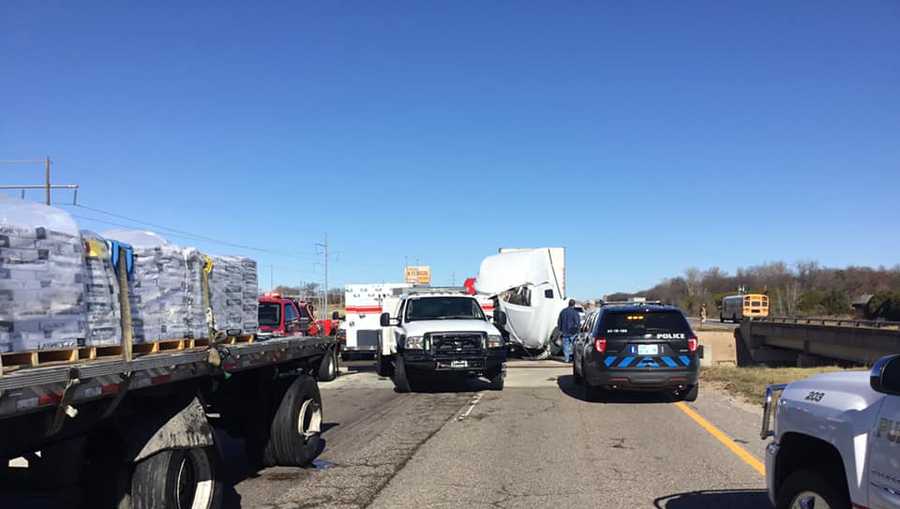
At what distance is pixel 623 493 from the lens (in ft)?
22.4

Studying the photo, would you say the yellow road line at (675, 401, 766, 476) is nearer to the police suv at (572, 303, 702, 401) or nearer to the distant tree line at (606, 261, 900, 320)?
the police suv at (572, 303, 702, 401)

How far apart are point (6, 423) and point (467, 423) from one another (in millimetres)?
7876

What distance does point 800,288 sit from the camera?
110 meters

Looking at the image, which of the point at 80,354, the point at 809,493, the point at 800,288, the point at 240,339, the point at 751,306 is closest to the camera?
the point at 809,493

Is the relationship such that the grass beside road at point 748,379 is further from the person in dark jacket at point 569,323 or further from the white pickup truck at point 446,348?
the white pickup truck at point 446,348

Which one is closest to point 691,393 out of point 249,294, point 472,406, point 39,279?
point 472,406

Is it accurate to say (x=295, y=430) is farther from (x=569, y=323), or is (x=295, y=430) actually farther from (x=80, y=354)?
(x=569, y=323)

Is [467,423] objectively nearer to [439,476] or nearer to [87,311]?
[439,476]

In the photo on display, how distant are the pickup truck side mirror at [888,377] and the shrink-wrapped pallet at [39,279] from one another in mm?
4482

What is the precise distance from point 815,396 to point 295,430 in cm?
541

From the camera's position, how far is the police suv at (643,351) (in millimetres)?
12320

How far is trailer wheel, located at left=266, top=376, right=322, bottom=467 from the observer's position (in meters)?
7.91

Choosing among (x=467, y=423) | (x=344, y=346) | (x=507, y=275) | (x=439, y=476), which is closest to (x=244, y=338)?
(x=439, y=476)

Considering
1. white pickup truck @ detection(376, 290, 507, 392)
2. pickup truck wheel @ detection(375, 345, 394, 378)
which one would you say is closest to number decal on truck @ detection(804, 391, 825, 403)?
white pickup truck @ detection(376, 290, 507, 392)
